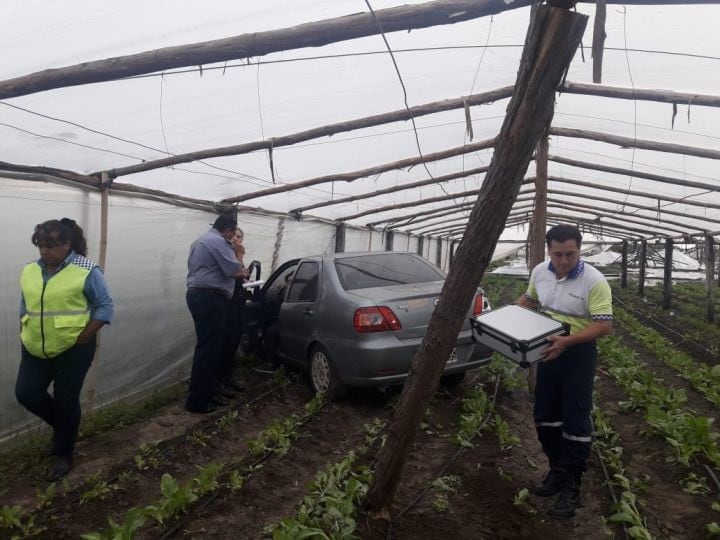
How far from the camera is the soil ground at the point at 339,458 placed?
3590 mm

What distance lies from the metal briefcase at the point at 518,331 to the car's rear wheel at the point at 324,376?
2.09 metres

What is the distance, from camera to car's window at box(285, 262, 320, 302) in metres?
6.68

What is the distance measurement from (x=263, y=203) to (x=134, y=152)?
11.9 ft

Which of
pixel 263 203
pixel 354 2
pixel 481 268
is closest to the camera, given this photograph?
pixel 481 268

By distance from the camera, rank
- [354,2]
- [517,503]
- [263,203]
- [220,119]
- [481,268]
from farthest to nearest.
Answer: [263,203] → [220,119] → [354,2] → [517,503] → [481,268]

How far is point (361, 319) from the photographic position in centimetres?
572

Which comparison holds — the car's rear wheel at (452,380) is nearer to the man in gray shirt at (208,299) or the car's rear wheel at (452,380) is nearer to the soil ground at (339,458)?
the soil ground at (339,458)

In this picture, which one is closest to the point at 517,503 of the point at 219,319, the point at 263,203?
the point at 219,319

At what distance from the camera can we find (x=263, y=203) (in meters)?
9.38

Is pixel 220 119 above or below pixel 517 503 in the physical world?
above

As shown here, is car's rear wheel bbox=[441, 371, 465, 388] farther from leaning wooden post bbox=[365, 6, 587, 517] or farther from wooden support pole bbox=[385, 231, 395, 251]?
wooden support pole bbox=[385, 231, 395, 251]

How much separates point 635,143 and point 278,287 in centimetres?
500

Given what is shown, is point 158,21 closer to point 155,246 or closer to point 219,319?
point 219,319

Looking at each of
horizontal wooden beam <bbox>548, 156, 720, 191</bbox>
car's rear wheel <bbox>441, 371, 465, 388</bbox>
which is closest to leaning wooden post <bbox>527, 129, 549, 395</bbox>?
car's rear wheel <bbox>441, 371, 465, 388</bbox>
